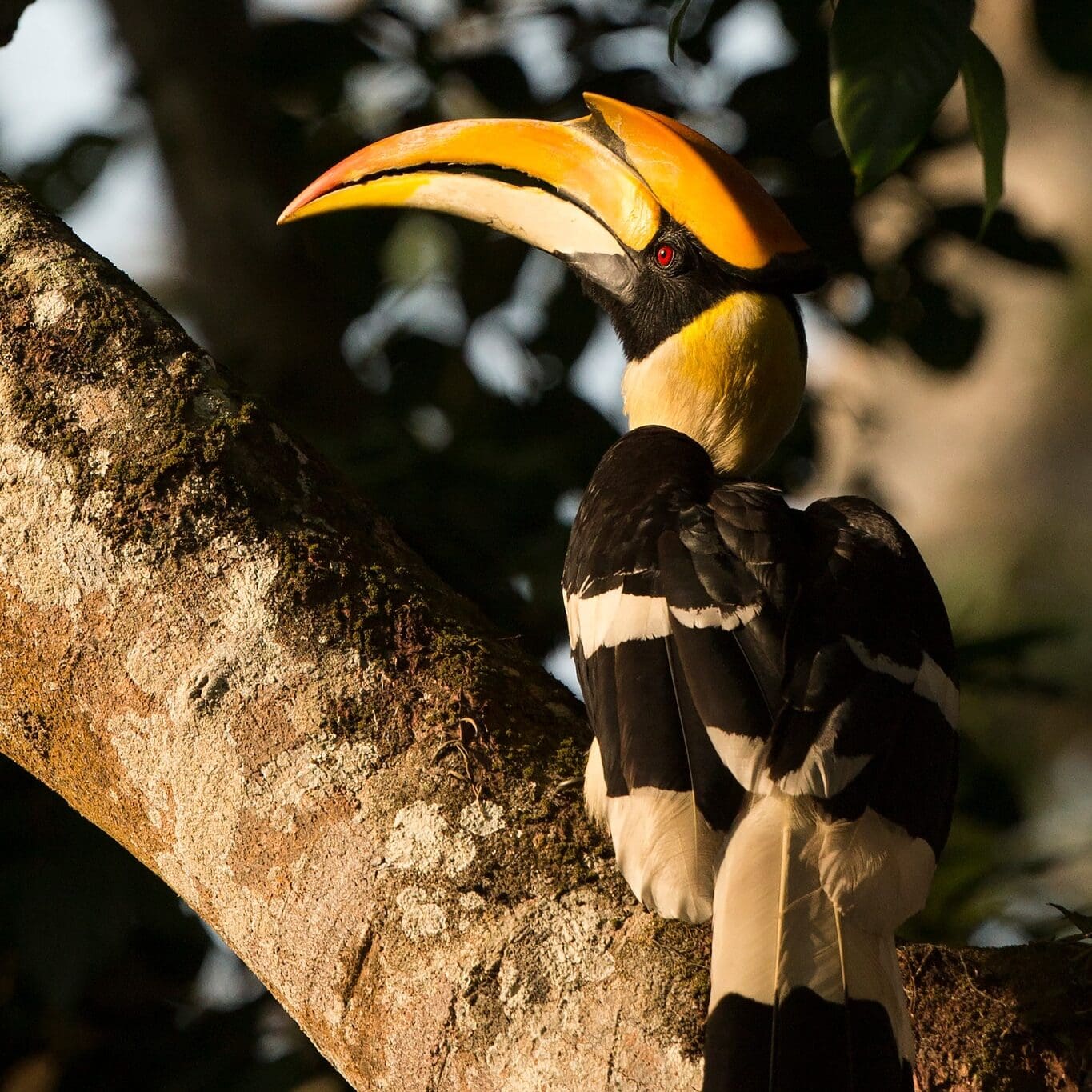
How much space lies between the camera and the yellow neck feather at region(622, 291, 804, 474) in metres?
2.41

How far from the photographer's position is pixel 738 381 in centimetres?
243

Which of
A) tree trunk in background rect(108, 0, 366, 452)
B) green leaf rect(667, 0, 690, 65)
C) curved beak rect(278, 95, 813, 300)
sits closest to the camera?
green leaf rect(667, 0, 690, 65)

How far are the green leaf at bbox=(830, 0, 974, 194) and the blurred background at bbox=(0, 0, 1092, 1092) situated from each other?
2.96 feet

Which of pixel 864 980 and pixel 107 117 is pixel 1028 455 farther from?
pixel 864 980

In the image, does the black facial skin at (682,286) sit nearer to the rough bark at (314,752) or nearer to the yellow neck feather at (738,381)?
the yellow neck feather at (738,381)

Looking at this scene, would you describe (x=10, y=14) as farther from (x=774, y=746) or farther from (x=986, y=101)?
(x=774, y=746)

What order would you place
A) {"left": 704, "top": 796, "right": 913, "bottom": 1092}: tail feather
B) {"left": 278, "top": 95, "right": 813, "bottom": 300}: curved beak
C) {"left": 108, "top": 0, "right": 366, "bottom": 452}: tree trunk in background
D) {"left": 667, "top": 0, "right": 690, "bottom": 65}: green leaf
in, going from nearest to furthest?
1. {"left": 704, "top": 796, "right": 913, "bottom": 1092}: tail feather
2. {"left": 667, "top": 0, "right": 690, "bottom": 65}: green leaf
3. {"left": 278, "top": 95, "right": 813, "bottom": 300}: curved beak
4. {"left": 108, "top": 0, "right": 366, "bottom": 452}: tree trunk in background

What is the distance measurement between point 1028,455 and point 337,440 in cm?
663

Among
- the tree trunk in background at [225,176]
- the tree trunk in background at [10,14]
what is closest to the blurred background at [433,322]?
the tree trunk in background at [225,176]

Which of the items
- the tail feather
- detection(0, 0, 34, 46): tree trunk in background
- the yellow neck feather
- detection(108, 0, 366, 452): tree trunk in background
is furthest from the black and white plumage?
detection(108, 0, 366, 452): tree trunk in background

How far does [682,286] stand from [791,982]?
143 cm

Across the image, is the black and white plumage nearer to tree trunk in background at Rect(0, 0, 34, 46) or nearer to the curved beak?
the curved beak

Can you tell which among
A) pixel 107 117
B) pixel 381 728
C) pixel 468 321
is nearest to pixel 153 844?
pixel 381 728

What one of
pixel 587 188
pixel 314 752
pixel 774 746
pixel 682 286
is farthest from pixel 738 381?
pixel 314 752
